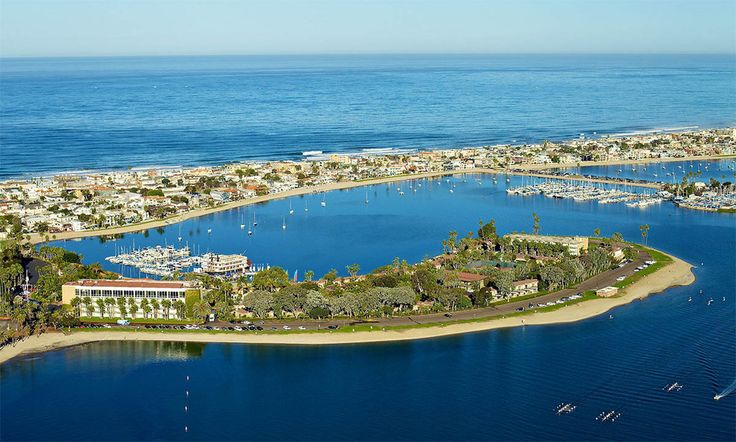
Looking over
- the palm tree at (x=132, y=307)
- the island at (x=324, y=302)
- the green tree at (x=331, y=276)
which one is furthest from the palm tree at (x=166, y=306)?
the green tree at (x=331, y=276)

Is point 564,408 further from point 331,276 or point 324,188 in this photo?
point 324,188

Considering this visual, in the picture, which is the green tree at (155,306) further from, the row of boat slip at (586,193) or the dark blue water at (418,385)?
the row of boat slip at (586,193)

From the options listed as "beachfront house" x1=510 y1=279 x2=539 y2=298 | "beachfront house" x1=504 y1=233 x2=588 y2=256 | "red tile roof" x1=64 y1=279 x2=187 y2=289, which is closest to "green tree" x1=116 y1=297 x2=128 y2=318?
"red tile roof" x1=64 y1=279 x2=187 y2=289

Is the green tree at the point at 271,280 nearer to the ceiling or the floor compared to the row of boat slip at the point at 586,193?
nearer to the ceiling

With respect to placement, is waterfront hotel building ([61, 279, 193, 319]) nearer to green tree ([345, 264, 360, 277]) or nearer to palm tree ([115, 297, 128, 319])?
palm tree ([115, 297, 128, 319])

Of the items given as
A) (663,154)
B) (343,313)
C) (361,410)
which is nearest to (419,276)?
(343,313)

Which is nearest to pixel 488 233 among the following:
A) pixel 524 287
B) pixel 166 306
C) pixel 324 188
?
pixel 524 287
